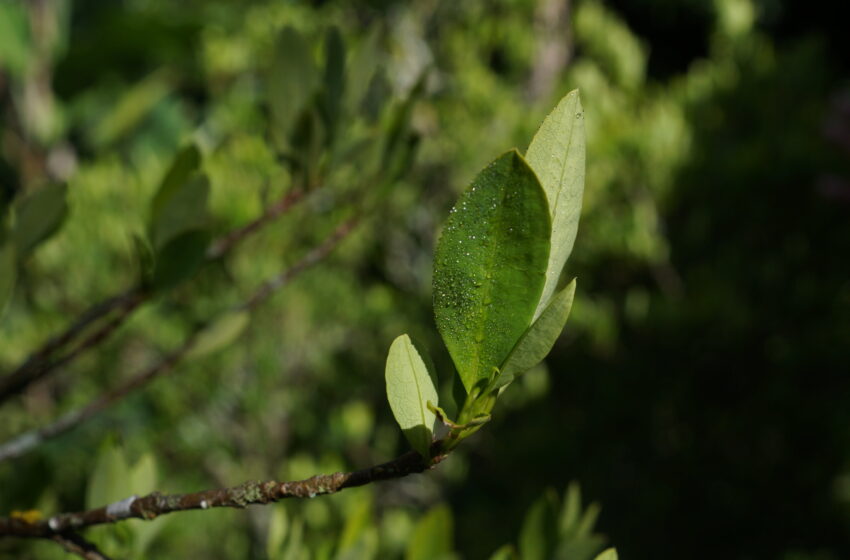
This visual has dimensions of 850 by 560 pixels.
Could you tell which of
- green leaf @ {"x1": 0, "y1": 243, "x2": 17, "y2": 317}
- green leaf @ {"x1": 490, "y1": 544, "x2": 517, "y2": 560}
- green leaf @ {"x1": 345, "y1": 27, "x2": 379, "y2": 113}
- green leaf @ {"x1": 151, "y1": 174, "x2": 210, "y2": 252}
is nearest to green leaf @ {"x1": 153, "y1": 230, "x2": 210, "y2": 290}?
green leaf @ {"x1": 151, "y1": 174, "x2": 210, "y2": 252}

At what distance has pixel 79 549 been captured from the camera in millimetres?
478

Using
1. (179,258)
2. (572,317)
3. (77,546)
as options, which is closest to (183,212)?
(179,258)

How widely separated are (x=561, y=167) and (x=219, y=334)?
47 centimetres

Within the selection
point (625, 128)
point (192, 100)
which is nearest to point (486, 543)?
point (625, 128)

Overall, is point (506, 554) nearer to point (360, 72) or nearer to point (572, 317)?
point (360, 72)

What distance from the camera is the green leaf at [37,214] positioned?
0.61m

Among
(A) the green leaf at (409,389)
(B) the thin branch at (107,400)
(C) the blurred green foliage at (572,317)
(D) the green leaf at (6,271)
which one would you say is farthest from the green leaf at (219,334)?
(C) the blurred green foliage at (572,317)

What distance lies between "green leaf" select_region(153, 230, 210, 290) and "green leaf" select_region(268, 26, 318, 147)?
0.17 m

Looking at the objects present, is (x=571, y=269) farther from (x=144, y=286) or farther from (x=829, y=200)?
(x=144, y=286)

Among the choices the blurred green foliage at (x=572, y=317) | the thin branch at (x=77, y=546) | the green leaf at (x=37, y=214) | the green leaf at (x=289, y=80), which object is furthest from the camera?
the blurred green foliage at (x=572, y=317)

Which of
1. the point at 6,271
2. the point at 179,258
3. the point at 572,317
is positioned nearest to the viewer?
the point at 6,271

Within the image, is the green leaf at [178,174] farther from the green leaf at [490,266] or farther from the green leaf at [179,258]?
the green leaf at [490,266]

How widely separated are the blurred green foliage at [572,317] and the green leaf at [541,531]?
1177 mm

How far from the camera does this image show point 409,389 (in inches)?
16.7
